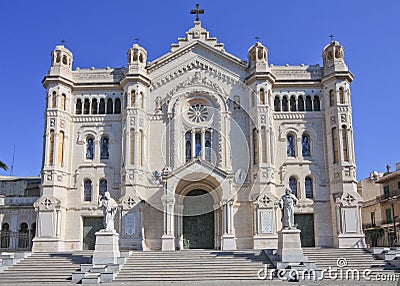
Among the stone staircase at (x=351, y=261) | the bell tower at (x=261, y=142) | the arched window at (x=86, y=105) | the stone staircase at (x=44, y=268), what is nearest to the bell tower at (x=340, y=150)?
the stone staircase at (x=351, y=261)

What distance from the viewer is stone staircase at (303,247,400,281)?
87.6ft

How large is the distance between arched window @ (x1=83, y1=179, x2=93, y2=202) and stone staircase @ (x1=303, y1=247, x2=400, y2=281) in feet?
55.6

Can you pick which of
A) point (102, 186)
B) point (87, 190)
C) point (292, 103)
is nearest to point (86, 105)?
point (102, 186)

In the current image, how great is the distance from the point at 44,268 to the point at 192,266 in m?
8.43

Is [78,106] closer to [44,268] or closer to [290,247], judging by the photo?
[44,268]

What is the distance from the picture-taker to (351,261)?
2869 cm

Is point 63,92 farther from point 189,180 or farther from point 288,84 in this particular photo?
point 288,84

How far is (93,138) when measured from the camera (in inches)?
1538

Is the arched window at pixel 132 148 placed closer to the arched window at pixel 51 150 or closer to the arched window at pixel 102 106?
the arched window at pixel 102 106

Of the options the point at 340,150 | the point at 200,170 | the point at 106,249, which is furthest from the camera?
the point at 340,150

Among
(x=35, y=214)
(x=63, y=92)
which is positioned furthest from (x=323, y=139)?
(x=35, y=214)

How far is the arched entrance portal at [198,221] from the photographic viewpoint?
37219mm

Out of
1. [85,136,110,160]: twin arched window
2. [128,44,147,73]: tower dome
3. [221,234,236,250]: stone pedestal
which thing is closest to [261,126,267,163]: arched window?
[221,234,236,250]: stone pedestal

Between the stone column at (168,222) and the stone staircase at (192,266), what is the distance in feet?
15.0
